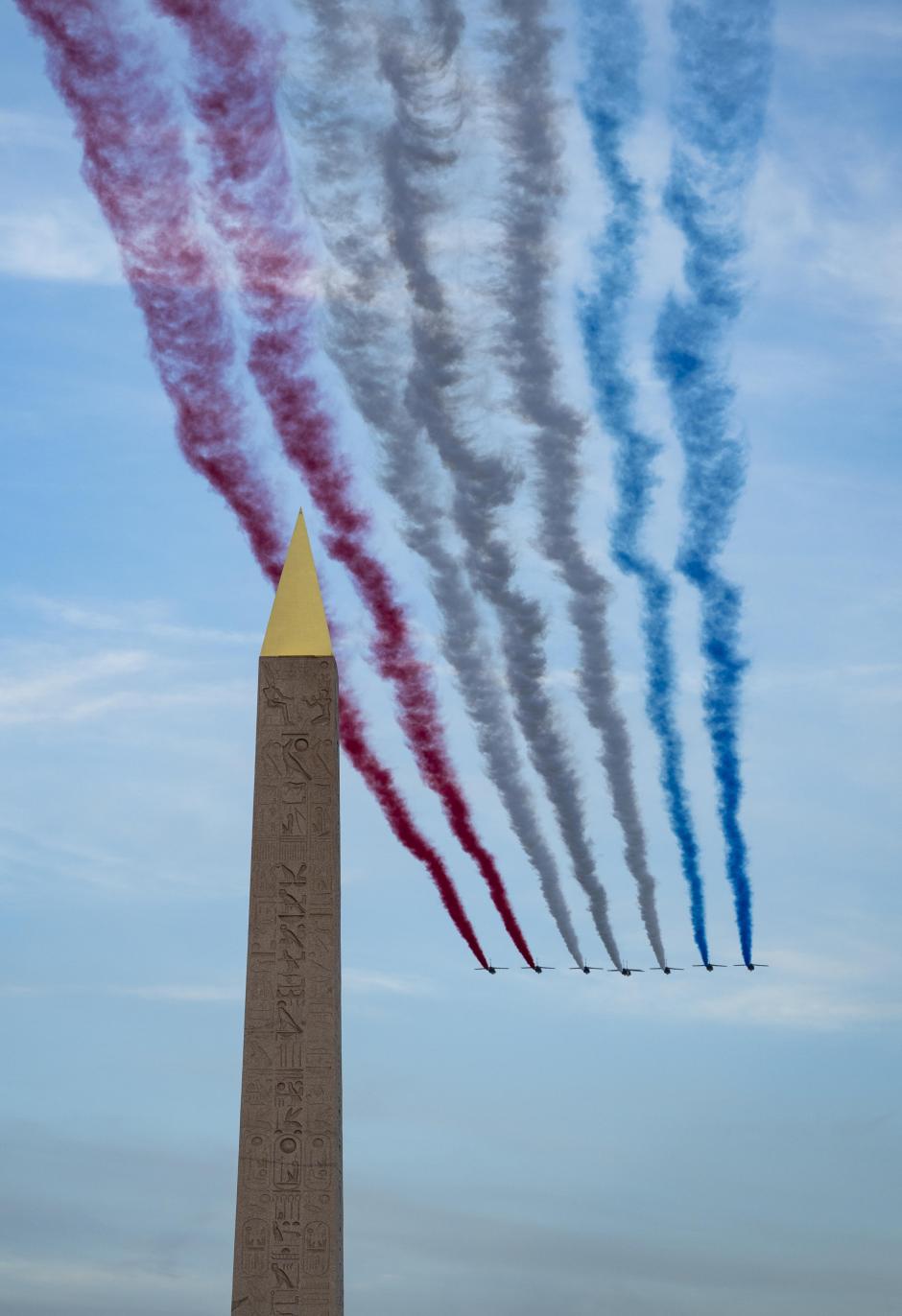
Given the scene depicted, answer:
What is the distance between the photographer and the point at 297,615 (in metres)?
27.1

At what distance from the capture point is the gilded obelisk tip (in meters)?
26.7

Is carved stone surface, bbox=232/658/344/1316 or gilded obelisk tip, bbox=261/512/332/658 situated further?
gilded obelisk tip, bbox=261/512/332/658

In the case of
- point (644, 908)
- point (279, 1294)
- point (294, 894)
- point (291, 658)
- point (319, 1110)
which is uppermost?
point (644, 908)

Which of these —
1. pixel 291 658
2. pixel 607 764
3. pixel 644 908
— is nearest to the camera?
pixel 291 658

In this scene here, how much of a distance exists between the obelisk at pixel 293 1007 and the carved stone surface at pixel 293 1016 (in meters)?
0.01

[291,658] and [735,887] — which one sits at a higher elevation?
[735,887]

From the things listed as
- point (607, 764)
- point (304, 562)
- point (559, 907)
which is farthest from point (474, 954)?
point (304, 562)

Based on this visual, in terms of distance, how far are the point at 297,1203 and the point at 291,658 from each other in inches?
226

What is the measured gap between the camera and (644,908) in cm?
3766

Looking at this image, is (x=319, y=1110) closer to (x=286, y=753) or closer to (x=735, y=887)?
(x=286, y=753)

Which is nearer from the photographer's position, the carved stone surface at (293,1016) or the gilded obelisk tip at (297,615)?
the carved stone surface at (293,1016)

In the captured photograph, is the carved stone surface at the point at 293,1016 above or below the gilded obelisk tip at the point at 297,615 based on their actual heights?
below

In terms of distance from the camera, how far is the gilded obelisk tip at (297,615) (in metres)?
26.7

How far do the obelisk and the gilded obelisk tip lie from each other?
0.09 ft
